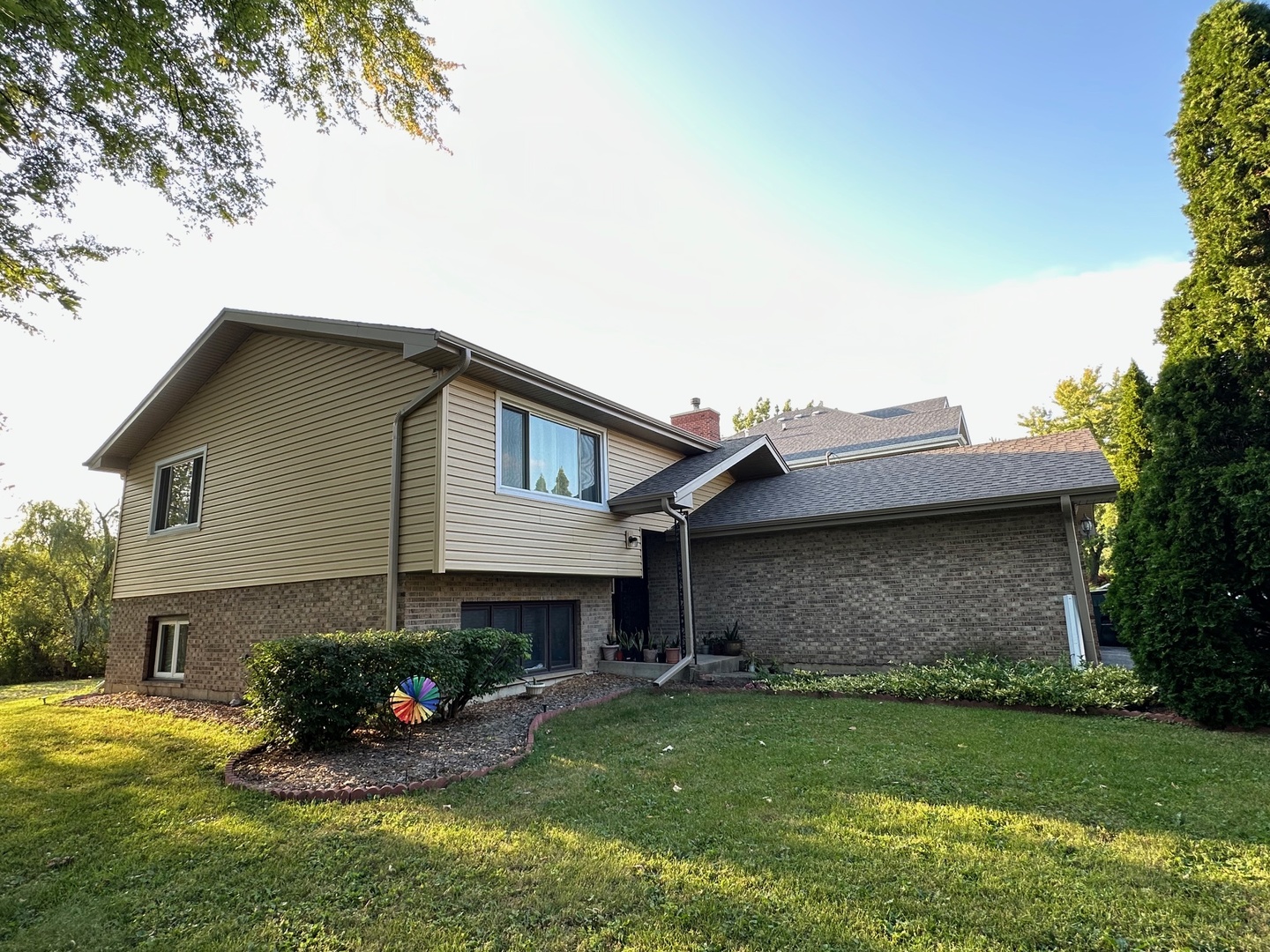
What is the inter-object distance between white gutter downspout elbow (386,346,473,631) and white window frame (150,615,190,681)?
5593mm

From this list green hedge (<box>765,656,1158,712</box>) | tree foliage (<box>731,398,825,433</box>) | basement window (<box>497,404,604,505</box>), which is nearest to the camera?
green hedge (<box>765,656,1158,712</box>)

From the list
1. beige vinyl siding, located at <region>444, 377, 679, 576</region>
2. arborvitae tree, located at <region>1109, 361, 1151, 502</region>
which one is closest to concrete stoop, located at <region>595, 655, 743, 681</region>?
beige vinyl siding, located at <region>444, 377, 679, 576</region>

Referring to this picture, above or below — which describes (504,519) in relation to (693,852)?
above

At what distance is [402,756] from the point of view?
230 inches

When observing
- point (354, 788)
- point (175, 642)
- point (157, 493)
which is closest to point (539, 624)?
point (354, 788)

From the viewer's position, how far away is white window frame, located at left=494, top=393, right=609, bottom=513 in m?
9.07

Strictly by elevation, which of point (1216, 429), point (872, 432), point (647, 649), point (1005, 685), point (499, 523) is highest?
point (872, 432)

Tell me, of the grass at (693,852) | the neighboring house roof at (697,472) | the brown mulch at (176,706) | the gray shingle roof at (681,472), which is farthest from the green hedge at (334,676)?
the gray shingle roof at (681,472)

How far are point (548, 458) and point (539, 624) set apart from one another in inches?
108

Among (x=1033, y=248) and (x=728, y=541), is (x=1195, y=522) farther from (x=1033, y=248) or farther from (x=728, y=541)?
(x=728, y=541)

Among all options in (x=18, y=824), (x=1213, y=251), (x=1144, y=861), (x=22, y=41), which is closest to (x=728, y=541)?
(x=1213, y=251)

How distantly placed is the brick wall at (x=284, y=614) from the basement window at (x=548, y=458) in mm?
1416

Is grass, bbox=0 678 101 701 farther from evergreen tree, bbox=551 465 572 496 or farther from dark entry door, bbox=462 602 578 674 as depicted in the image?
evergreen tree, bbox=551 465 572 496

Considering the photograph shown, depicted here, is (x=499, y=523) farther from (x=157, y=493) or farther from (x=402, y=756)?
(x=157, y=493)
